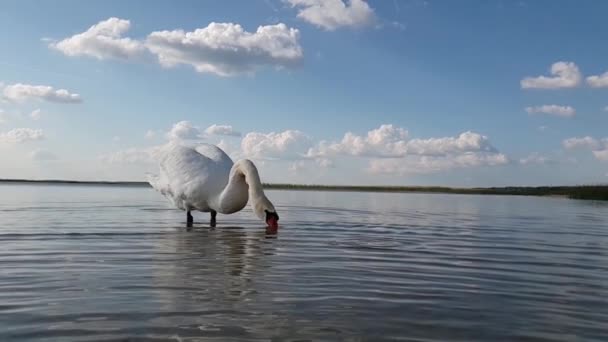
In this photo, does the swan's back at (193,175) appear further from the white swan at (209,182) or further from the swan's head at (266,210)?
the swan's head at (266,210)

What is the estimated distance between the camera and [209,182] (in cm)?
1783

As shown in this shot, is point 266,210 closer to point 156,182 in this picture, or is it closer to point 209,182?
point 209,182

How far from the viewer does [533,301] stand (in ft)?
27.2

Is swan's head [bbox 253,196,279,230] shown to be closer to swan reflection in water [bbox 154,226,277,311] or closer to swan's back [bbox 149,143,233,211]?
swan reflection in water [bbox 154,226,277,311]

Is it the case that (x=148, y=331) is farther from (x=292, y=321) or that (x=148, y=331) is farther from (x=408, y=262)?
(x=408, y=262)

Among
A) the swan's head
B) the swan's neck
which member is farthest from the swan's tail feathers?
the swan's head

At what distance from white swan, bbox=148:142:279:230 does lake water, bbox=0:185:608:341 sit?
0.92 metres

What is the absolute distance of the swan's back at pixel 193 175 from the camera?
58.7ft

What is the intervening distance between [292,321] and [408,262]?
18.7 feet

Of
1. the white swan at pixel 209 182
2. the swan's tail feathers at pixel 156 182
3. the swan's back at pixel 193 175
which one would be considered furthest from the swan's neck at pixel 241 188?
the swan's tail feathers at pixel 156 182

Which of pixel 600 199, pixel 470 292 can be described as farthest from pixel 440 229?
pixel 600 199

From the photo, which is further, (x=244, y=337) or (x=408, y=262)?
(x=408, y=262)

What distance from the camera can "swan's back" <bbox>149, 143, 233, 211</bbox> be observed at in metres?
17.9

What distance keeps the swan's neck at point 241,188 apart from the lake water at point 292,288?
34.8 inches
